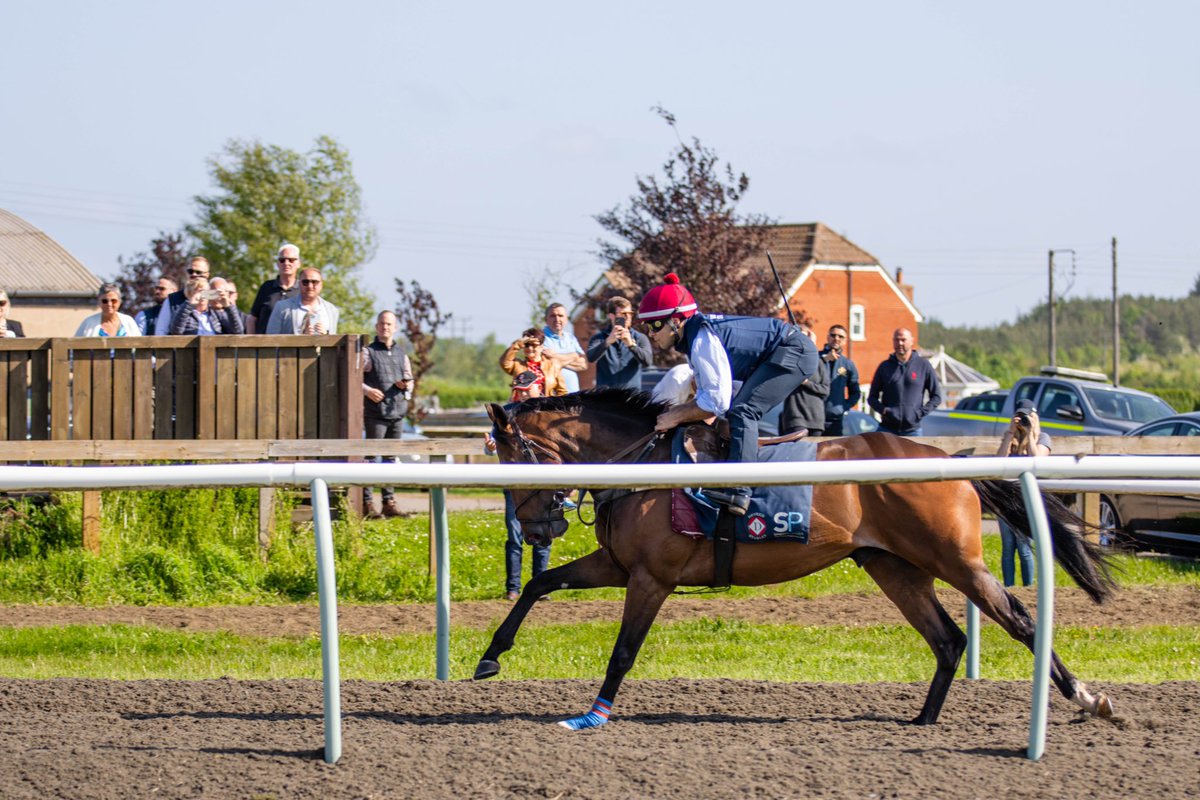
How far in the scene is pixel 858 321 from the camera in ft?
190

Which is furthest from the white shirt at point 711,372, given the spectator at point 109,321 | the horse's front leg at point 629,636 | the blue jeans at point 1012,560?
the spectator at point 109,321

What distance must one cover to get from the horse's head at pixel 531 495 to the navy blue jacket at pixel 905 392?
7.12m

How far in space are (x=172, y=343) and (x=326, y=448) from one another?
1903 millimetres

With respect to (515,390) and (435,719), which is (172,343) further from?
(435,719)

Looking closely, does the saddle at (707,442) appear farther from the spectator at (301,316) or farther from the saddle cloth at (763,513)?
the spectator at (301,316)

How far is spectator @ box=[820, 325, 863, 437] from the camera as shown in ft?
43.1

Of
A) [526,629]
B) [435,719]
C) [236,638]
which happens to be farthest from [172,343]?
[435,719]

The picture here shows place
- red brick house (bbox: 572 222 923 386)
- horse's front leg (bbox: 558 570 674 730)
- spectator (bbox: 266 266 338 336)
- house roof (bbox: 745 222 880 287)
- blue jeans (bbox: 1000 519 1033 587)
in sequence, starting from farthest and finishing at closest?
red brick house (bbox: 572 222 923 386) < house roof (bbox: 745 222 880 287) < spectator (bbox: 266 266 338 336) < blue jeans (bbox: 1000 519 1033 587) < horse's front leg (bbox: 558 570 674 730)

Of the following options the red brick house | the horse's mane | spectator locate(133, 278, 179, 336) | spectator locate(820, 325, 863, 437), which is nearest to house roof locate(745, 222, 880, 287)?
the red brick house

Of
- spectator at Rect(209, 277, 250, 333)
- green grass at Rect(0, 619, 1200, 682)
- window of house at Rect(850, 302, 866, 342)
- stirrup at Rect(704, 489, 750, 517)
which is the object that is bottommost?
green grass at Rect(0, 619, 1200, 682)

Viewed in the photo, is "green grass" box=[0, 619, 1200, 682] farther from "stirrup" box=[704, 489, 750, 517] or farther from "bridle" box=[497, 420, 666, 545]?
"stirrup" box=[704, 489, 750, 517]

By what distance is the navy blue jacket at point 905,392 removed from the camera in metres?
12.9

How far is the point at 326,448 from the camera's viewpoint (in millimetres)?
10836

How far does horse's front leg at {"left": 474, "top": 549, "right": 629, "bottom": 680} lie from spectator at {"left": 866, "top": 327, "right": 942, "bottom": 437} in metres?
7.12
